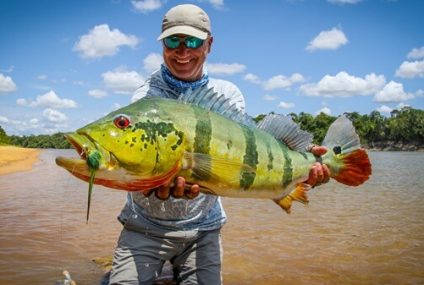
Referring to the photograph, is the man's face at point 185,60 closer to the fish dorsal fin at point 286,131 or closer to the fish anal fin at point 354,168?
the fish dorsal fin at point 286,131

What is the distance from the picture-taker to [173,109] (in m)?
2.97

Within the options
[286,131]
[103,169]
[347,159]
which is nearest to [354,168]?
[347,159]

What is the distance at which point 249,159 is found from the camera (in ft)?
10.2

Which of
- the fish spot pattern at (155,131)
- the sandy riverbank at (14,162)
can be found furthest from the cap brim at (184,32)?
the sandy riverbank at (14,162)

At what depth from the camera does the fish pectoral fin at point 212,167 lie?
9.21 ft

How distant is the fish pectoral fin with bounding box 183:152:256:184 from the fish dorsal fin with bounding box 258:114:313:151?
0.71 meters

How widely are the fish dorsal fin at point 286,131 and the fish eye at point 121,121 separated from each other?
121 cm

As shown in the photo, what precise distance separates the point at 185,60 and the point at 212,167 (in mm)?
1268

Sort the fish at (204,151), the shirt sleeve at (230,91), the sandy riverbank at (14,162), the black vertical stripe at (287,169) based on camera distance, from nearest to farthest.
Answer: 1. the fish at (204,151)
2. the black vertical stripe at (287,169)
3. the shirt sleeve at (230,91)
4. the sandy riverbank at (14,162)

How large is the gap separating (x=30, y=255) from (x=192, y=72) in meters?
4.38

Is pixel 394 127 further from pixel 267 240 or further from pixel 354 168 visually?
pixel 354 168

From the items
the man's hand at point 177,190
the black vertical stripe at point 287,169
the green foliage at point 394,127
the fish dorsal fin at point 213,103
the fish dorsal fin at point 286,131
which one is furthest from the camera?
the green foliage at point 394,127

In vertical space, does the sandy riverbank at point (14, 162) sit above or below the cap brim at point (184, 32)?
below

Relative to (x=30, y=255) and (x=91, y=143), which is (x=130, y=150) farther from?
(x=30, y=255)
